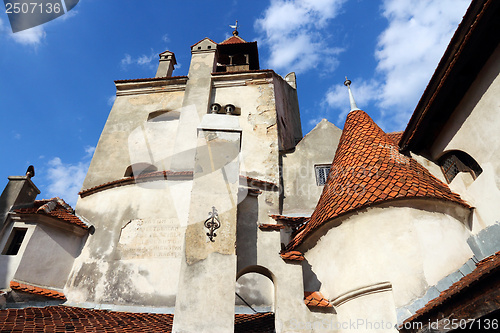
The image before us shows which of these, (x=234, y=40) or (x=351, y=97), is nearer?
(x=351, y=97)

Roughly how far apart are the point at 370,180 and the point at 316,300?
242 cm

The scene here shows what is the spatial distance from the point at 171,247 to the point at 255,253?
320cm

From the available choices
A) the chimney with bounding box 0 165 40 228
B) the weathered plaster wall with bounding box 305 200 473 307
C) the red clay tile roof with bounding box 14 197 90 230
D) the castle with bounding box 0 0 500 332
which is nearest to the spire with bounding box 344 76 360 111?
the castle with bounding box 0 0 500 332

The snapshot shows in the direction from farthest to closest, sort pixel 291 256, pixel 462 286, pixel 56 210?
pixel 56 210 → pixel 291 256 → pixel 462 286

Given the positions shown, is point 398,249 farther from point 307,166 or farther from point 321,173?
point 307,166

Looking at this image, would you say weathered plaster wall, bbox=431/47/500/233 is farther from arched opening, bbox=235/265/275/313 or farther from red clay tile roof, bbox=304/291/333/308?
arched opening, bbox=235/265/275/313

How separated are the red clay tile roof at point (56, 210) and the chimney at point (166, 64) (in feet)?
27.2

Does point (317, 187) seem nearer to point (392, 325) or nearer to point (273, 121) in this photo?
point (273, 121)

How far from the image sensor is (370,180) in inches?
257

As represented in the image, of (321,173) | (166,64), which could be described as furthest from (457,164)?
(166,64)

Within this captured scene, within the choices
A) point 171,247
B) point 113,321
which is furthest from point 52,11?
point 113,321

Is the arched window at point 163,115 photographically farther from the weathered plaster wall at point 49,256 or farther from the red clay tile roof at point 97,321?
the red clay tile roof at point 97,321

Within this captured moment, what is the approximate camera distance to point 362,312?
546 centimetres

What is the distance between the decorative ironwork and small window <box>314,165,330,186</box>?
20.1 feet
